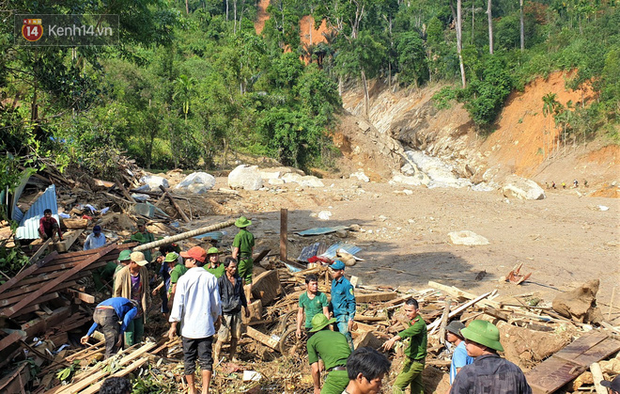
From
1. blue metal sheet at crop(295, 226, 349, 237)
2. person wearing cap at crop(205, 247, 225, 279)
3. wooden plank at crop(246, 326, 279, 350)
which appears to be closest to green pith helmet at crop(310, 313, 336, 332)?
person wearing cap at crop(205, 247, 225, 279)

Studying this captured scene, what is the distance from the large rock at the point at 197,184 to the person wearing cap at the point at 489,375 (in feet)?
A: 57.3

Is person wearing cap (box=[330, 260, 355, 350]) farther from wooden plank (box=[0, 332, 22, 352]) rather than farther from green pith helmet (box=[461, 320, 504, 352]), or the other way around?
wooden plank (box=[0, 332, 22, 352])

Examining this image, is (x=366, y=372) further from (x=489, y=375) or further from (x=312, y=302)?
(x=312, y=302)

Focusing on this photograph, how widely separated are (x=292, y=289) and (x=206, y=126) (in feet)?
70.5

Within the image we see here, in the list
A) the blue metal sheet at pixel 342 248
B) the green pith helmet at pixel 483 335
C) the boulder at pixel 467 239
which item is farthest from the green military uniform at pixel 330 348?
the boulder at pixel 467 239

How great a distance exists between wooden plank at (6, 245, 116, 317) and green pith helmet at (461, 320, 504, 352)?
520cm

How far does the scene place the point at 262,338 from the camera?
637 cm

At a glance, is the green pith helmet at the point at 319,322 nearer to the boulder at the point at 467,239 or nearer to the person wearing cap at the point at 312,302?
the person wearing cap at the point at 312,302

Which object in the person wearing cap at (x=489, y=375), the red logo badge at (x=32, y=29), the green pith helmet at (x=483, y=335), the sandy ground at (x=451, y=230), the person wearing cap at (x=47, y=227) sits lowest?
the sandy ground at (x=451, y=230)

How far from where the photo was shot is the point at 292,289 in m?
8.34

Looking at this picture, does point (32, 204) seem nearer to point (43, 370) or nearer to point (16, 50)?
point (16, 50)

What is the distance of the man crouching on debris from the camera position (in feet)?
15.9

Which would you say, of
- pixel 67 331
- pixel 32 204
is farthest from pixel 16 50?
pixel 67 331

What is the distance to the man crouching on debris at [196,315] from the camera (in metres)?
4.84
